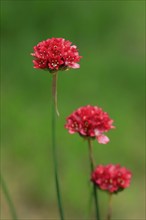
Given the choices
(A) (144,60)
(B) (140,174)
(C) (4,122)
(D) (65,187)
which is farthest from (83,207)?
(A) (144,60)

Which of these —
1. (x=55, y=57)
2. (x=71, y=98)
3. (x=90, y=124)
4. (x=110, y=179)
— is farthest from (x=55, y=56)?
(x=71, y=98)

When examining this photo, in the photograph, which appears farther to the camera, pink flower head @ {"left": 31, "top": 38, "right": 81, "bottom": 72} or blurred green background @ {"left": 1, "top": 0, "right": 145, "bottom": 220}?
blurred green background @ {"left": 1, "top": 0, "right": 145, "bottom": 220}

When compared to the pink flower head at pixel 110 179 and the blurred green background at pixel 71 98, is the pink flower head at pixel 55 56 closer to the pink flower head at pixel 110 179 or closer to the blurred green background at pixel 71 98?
the pink flower head at pixel 110 179

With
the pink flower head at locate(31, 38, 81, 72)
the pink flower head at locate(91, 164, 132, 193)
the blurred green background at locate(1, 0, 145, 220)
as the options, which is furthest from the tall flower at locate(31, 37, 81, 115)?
the blurred green background at locate(1, 0, 145, 220)

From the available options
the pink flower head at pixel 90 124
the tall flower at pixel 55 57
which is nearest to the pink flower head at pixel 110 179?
the pink flower head at pixel 90 124

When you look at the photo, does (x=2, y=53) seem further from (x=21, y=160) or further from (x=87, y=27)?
(x=21, y=160)

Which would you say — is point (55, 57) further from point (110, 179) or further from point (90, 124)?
point (110, 179)

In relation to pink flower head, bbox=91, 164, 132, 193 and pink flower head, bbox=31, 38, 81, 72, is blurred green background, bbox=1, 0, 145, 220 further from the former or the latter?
pink flower head, bbox=31, 38, 81, 72

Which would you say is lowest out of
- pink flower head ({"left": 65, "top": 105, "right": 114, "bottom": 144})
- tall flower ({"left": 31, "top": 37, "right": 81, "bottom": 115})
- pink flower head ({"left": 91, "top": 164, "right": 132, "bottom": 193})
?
pink flower head ({"left": 91, "top": 164, "right": 132, "bottom": 193})
